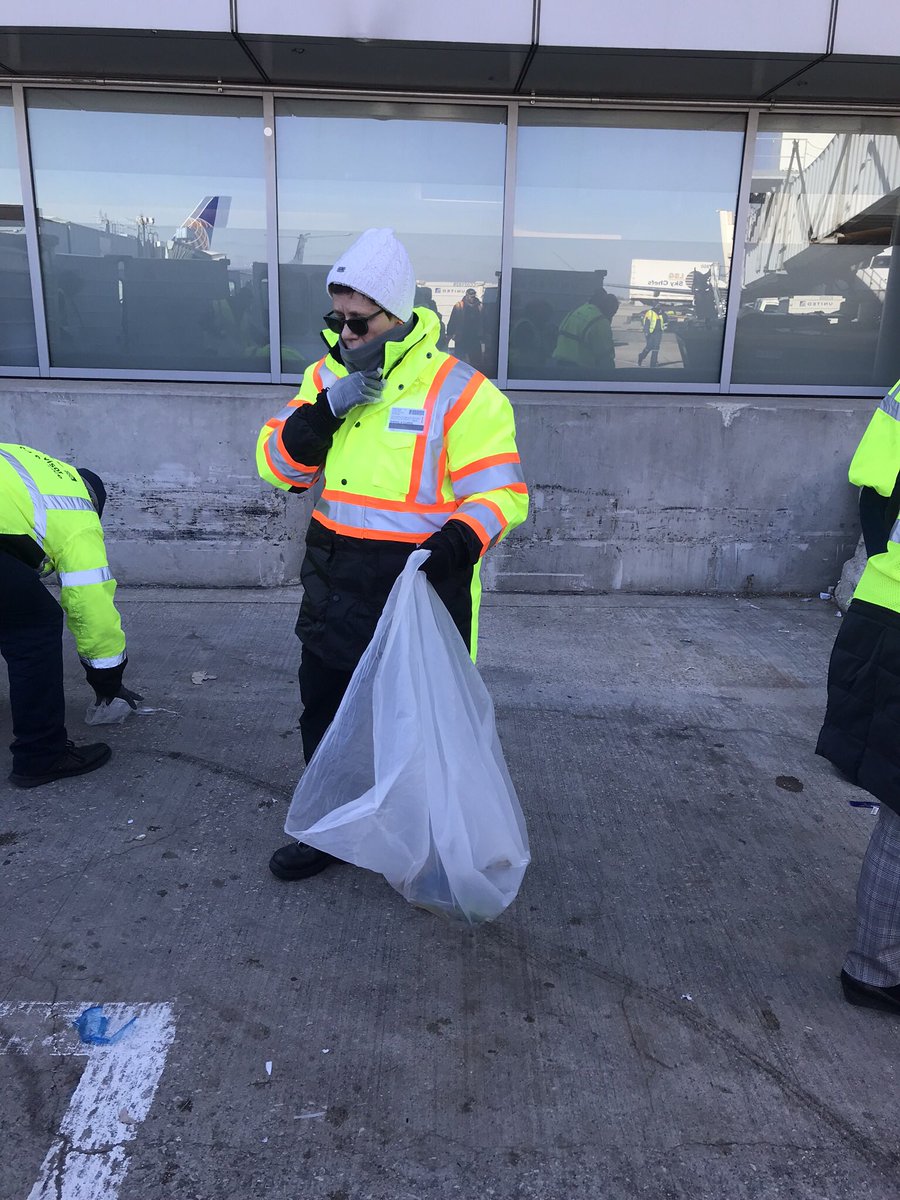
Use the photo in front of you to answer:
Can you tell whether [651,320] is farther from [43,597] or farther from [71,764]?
[71,764]

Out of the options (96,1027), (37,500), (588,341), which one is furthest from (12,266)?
(96,1027)

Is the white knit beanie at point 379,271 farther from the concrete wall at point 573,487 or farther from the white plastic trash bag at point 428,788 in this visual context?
the concrete wall at point 573,487

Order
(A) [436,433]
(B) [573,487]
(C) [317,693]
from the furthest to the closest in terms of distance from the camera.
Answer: (B) [573,487]
(C) [317,693]
(A) [436,433]

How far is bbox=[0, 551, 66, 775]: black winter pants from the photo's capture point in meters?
3.11

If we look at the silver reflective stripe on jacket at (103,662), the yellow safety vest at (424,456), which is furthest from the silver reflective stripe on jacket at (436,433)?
the silver reflective stripe on jacket at (103,662)

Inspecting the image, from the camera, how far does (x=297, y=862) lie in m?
2.76

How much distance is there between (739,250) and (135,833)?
16.0 feet

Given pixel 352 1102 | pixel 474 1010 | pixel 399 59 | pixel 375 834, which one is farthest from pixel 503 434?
pixel 399 59

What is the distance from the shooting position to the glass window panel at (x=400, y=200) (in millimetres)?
5344

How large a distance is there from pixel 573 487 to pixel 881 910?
3.48m

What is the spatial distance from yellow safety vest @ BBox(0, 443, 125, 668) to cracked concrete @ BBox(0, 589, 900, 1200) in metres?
0.60

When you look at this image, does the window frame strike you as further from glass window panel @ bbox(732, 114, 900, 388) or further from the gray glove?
the gray glove

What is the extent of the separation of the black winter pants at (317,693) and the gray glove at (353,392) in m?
0.75

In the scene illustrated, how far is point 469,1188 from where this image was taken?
1.80 meters
